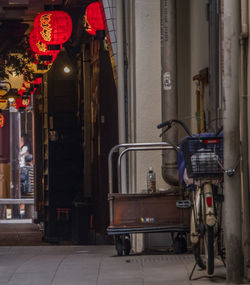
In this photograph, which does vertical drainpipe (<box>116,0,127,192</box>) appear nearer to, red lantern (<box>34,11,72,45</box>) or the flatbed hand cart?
the flatbed hand cart

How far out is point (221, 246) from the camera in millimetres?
7680

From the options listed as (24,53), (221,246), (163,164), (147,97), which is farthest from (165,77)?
(24,53)

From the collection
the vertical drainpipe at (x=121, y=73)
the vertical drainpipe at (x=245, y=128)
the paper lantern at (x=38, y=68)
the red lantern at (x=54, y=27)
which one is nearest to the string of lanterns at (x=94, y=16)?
the red lantern at (x=54, y=27)

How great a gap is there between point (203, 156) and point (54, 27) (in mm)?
9260

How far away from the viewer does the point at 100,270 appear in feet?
26.3

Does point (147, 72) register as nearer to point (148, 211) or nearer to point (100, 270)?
point (148, 211)

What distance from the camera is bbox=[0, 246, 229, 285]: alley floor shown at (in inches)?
288

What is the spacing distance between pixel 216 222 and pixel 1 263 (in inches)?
120

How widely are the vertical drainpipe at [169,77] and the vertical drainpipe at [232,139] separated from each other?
3.27 meters

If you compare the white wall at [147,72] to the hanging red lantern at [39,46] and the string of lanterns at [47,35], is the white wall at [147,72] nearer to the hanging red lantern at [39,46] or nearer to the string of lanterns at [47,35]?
the string of lanterns at [47,35]

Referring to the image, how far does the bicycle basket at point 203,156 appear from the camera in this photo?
22.8 ft

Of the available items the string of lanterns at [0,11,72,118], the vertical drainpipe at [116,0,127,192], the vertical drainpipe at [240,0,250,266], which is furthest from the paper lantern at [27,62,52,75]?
the vertical drainpipe at [240,0,250,266]

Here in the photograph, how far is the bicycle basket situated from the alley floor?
38.4 inches

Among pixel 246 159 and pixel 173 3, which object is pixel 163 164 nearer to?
pixel 173 3
